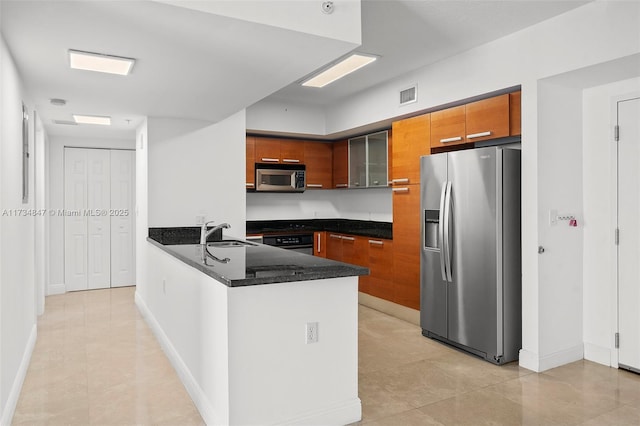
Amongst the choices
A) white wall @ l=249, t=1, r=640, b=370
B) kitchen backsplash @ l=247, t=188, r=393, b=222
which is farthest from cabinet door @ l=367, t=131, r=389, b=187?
white wall @ l=249, t=1, r=640, b=370

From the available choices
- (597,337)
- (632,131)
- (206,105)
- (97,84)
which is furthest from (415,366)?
(97,84)

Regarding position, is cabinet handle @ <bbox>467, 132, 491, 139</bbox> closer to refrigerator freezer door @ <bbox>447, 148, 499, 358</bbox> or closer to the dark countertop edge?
refrigerator freezer door @ <bbox>447, 148, 499, 358</bbox>

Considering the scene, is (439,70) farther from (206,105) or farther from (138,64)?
(138,64)

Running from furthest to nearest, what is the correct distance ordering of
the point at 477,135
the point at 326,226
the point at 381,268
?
1. the point at 326,226
2. the point at 381,268
3. the point at 477,135

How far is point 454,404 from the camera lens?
286cm

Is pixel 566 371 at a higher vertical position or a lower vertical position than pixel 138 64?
lower

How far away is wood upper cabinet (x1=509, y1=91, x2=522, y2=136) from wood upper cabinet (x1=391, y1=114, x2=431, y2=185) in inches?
36.0

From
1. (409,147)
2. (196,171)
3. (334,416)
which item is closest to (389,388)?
(334,416)

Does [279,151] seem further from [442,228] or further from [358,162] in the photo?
[442,228]

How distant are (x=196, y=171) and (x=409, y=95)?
240cm

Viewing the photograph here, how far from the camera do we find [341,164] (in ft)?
20.7

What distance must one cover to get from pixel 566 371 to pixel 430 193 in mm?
1775

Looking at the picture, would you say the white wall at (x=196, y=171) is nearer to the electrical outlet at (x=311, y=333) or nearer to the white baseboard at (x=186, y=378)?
the white baseboard at (x=186, y=378)

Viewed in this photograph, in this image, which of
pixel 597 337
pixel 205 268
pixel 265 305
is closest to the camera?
pixel 265 305
